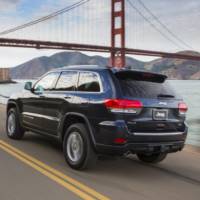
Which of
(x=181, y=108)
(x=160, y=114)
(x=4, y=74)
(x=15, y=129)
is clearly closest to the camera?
(x=160, y=114)

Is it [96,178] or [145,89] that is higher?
[145,89]

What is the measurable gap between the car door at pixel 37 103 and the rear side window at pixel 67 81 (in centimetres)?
21

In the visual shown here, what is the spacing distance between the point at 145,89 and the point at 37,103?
2635mm

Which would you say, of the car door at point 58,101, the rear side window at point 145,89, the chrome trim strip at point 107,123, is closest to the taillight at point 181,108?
the rear side window at point 145,89

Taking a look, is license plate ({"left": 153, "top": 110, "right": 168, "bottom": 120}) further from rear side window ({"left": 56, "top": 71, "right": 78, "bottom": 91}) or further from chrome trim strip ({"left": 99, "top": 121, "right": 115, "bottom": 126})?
rear side window ({"left": 56, "top": 71, "right": 78, "bottom": 91})

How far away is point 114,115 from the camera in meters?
5.71

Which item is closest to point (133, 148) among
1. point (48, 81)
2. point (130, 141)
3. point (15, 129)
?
point (130, 141)

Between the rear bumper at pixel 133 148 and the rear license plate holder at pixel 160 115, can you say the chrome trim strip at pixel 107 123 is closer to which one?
the rear bumper at pixel 133 148

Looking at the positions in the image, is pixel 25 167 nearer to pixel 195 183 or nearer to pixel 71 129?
pixel 71 129

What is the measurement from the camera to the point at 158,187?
552 cm

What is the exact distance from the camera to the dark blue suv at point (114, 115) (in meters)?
5.75

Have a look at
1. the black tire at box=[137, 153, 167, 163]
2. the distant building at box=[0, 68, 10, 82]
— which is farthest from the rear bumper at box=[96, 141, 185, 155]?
the distant building at box=[0, 68, 10, 82]

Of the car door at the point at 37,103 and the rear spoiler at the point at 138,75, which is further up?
the rear spoiler at the point at 138,75

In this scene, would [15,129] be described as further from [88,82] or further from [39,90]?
[88,82]
